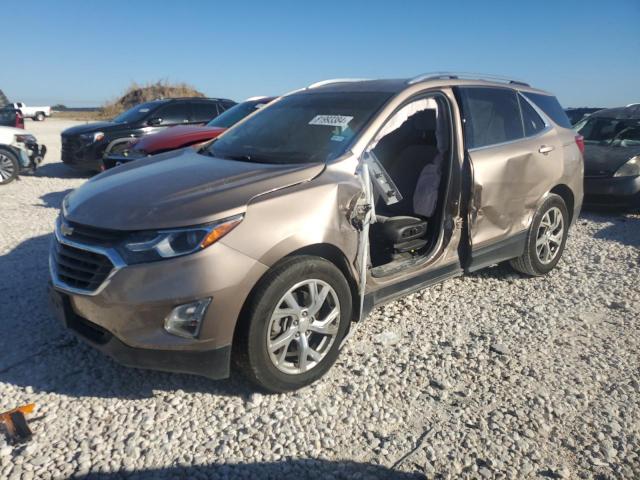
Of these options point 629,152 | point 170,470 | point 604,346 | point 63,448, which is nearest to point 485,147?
point 604,346

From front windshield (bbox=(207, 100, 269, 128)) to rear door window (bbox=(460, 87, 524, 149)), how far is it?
4807mm

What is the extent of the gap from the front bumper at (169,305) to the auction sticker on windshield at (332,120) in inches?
52.4

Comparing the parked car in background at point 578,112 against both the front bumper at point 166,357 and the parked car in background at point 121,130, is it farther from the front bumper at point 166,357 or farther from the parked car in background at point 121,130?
the front bumper at point 166,357

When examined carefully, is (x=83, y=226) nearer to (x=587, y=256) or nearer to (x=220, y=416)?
(x=220, y=416)

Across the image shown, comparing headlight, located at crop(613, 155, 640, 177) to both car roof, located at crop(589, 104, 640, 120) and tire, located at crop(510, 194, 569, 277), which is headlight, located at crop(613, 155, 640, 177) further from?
tire, located at crop(510, 194, 569, 277)

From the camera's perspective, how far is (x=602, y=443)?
8.54 ft

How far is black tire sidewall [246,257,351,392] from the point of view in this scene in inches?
105

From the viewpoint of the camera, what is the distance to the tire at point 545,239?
15.1ft

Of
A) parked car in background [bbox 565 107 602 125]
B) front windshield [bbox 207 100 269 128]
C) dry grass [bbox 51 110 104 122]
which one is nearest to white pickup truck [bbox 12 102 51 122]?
dry grass [bbox 51 110 104 122]

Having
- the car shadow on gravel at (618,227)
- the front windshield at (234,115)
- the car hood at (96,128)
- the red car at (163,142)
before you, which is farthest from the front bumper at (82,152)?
the car shadow on gravel at (618,227)

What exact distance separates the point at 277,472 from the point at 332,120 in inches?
90.7

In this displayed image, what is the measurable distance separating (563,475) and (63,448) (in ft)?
7.99

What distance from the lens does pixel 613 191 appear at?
24.2ft

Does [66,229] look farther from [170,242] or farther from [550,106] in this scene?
[550,106]
